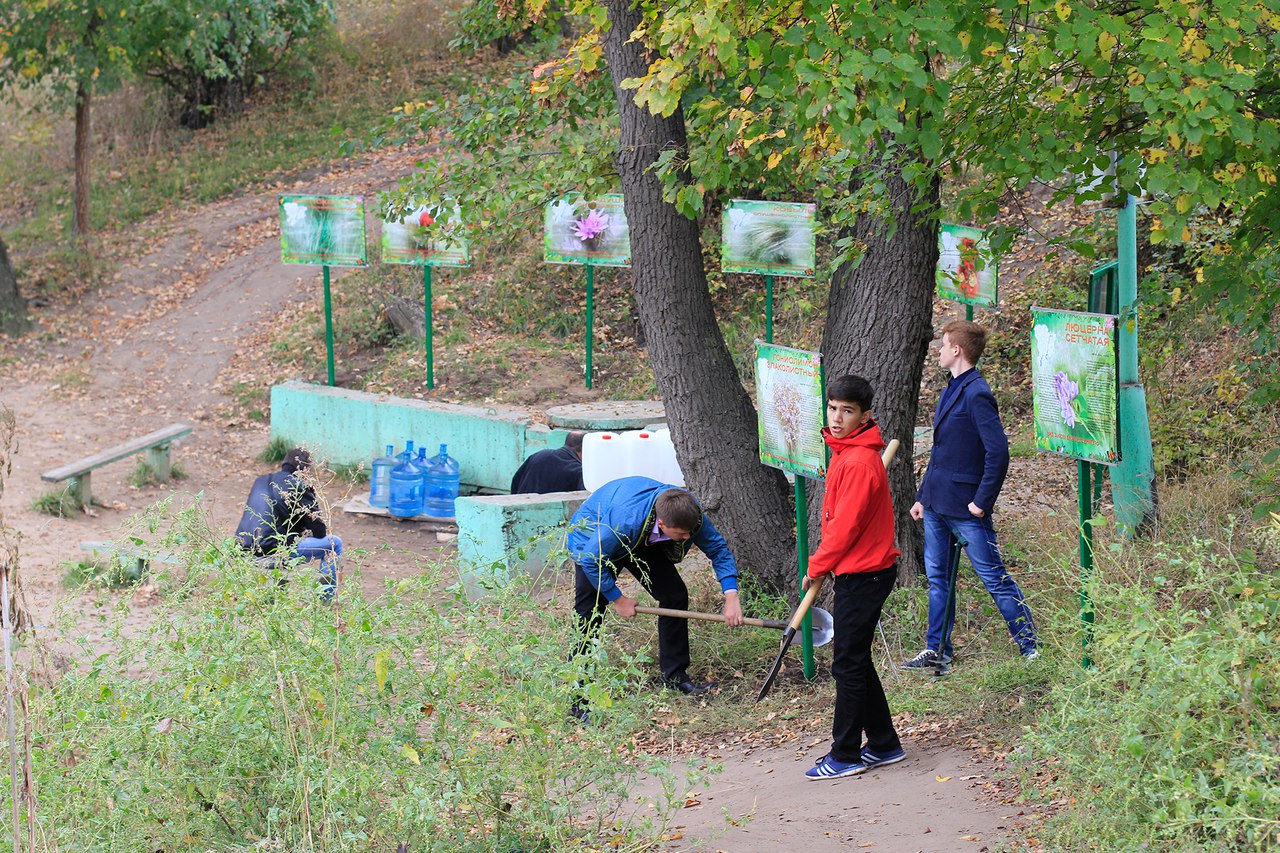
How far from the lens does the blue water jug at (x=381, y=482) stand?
11.1 meters

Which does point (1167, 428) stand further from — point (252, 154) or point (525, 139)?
point (252, 154)

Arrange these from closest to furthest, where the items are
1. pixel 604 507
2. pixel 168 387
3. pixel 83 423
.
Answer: pixel 604 507 → pixel 83 423 → pixel 168 387

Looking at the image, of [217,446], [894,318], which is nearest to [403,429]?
[217,446]

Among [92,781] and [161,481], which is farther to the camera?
[161,481]

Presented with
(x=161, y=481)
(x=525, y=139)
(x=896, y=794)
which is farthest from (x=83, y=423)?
(x=896, y=794)

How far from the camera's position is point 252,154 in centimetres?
2209

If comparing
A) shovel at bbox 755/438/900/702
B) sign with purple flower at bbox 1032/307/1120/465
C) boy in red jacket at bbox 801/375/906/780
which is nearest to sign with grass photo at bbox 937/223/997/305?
sign with purple flower at bbox 1032/307/1120/465

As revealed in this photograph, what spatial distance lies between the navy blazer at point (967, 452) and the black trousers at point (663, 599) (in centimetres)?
134

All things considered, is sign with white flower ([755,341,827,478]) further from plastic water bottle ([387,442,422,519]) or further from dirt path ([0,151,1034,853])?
plastic water bottle ([387,442,422,519])

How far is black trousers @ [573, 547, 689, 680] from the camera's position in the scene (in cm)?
622

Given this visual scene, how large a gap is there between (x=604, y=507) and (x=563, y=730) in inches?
84.7

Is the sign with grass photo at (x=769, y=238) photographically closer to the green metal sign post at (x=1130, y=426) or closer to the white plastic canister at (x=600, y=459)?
the white plastic canister at (x=600, y=459)

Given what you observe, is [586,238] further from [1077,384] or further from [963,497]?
[1077,384]

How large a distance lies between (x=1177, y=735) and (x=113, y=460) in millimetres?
9723
